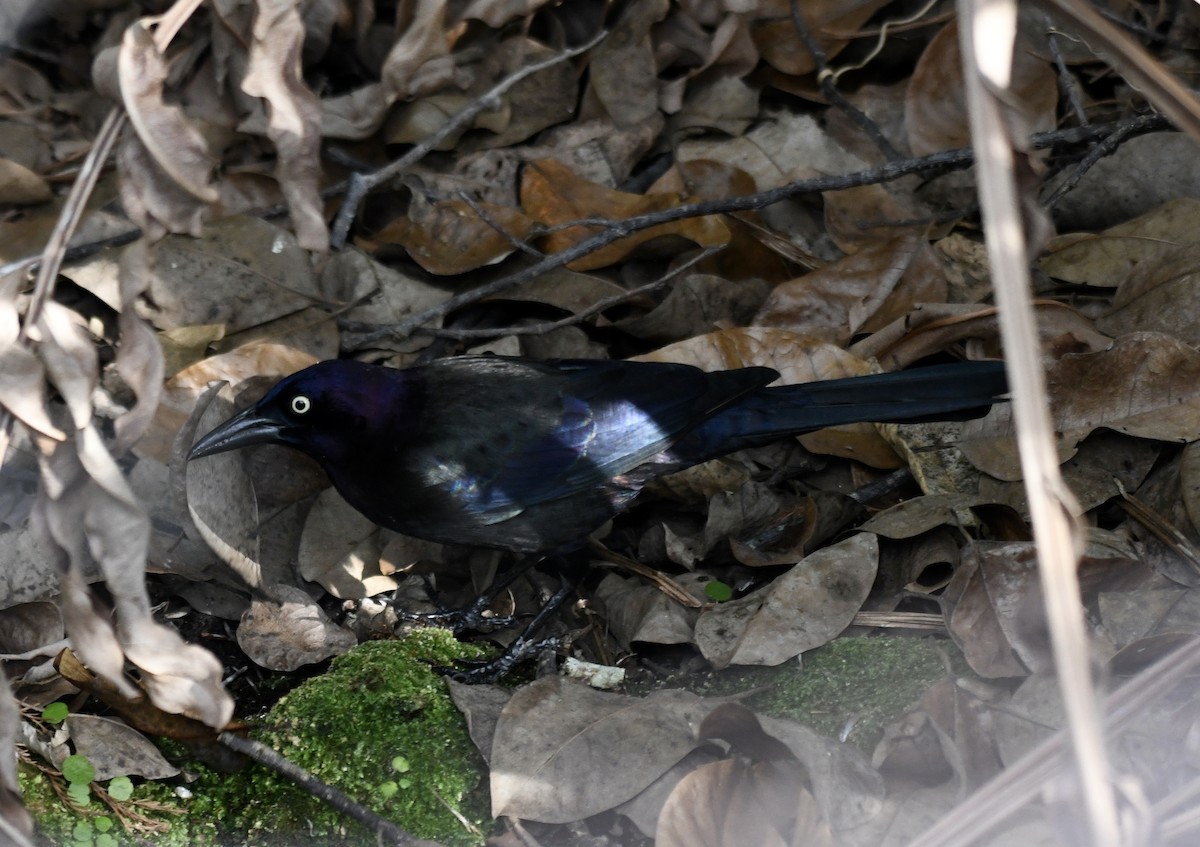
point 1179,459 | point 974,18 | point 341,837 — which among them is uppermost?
point 974,18

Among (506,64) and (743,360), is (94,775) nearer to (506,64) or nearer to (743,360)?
(743,360)

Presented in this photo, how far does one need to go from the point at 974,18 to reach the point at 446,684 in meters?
2.50

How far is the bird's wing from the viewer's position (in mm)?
4230

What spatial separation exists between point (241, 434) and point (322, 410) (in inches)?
11.9

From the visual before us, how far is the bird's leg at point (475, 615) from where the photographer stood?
4250mm

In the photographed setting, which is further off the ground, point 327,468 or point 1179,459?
point 1179,459

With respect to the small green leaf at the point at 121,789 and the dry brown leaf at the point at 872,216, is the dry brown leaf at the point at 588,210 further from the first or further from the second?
the small green leaf at the point at 121,789

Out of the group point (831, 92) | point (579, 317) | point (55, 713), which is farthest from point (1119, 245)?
point (55, 713)

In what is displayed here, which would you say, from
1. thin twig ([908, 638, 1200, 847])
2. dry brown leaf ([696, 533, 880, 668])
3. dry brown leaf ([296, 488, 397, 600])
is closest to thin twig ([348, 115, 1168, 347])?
dry brown leaf ([296, 488, 397, 600])

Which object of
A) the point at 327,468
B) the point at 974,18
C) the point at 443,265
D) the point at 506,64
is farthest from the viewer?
the point at 506,64

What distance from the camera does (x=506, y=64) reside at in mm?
5266

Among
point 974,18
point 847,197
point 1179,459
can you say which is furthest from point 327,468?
point 974,18

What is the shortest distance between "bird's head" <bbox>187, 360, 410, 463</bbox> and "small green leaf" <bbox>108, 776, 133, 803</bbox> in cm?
117

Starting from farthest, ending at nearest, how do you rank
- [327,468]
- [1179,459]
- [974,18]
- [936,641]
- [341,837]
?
[327,468] → [1179,459] → [936,641] → [341,837] → [974,18]
